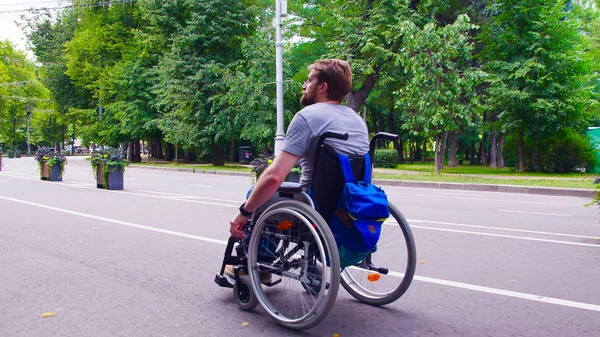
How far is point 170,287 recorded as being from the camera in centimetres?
461

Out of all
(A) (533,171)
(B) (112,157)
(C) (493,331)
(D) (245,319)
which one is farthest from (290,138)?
(A) (533,171)

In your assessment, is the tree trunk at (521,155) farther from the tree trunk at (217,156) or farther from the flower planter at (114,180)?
the flower planter at (114,180)

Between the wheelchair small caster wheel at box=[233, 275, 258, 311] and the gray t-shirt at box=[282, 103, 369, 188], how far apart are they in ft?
2.77

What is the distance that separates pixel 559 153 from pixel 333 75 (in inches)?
957

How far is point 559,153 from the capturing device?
2503cm

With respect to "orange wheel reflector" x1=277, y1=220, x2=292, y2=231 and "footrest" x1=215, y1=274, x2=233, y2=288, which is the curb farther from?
"orange wheel reflector" x1=277, y1=220, x2=292, y2=231

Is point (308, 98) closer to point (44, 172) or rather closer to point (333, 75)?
point (333, 75)

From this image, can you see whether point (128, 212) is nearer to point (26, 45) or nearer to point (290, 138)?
point (290, 138)

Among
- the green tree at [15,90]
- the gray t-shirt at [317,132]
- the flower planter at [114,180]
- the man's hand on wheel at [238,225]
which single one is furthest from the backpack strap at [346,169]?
the green tree at [15,90]

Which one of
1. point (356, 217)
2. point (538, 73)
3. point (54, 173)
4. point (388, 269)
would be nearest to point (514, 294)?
point (388, 269)

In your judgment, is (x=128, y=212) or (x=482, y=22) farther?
(x=482, y=22)

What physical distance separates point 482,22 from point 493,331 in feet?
93.6

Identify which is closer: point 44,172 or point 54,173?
point 54,173

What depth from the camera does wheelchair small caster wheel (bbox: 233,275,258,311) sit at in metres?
3.90
